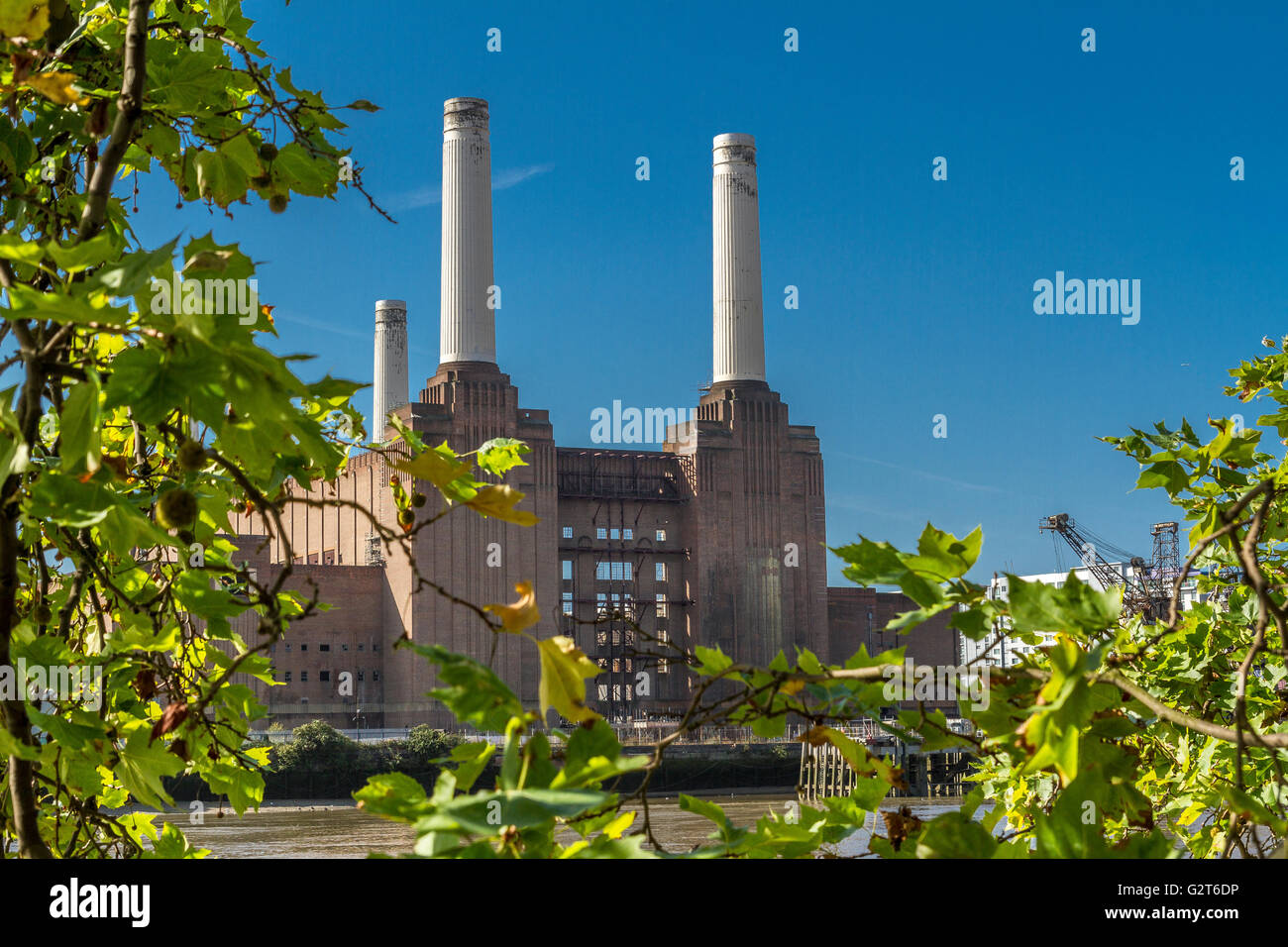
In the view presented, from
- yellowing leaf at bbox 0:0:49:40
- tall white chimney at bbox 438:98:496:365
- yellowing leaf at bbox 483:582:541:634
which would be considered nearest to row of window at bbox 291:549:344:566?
tall white chimney at bbox 438:98:496:365

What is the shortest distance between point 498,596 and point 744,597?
33.9 feet

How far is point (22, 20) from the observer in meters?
1.15

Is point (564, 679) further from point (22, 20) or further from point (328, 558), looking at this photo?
point (328, 558)

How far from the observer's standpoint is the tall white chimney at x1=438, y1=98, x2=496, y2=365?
4622cm

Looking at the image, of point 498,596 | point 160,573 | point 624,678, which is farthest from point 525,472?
point 160,573

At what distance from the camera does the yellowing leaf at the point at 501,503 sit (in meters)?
0.89

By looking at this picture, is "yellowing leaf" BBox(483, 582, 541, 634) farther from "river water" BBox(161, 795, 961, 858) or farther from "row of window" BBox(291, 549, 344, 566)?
"row of window" BBox(291, 549, 344, 566)

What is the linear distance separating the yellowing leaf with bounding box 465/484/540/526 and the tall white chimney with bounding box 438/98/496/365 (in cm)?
4563

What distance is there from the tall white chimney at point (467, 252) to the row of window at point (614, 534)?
6.95 m

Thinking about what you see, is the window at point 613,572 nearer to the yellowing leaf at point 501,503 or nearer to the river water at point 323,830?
the river water at point 323,830

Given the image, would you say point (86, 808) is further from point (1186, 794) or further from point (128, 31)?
point (1186, 794)

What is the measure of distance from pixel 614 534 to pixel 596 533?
75cm

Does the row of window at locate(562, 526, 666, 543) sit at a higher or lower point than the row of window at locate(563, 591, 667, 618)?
higher

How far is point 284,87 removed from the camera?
1.58m
